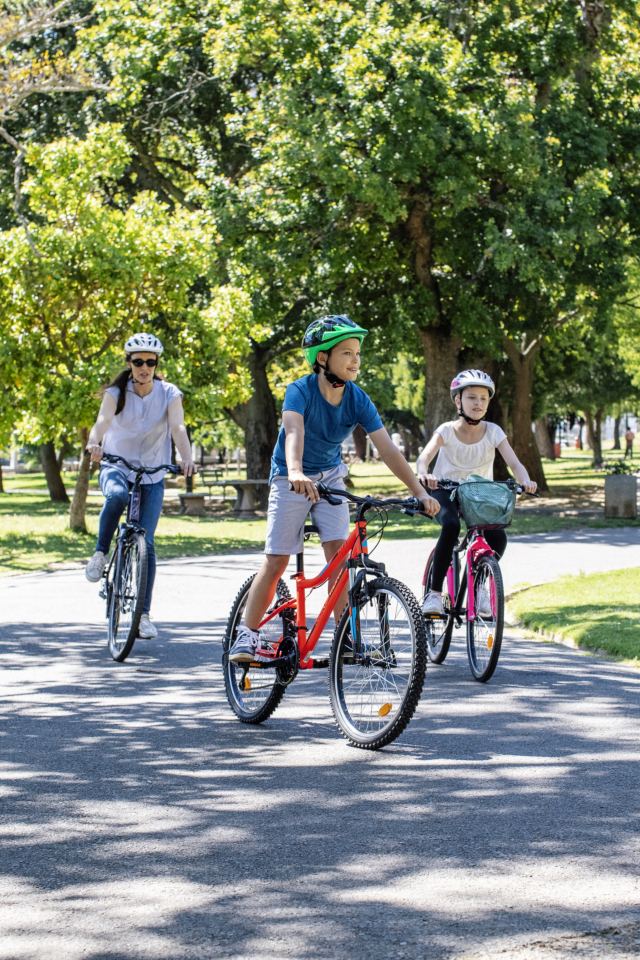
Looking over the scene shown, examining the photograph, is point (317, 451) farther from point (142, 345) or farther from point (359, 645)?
point (142, 345)

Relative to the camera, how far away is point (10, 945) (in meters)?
3.12

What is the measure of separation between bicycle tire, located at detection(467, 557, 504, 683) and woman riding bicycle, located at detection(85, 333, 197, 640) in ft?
7.09

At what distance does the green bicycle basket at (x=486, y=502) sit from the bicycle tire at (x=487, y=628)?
0.23 m

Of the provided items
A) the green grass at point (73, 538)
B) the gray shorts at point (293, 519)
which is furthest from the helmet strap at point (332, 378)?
the green grass at point (73, 538)

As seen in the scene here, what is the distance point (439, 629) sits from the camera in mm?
7680

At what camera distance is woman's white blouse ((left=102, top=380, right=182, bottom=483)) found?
806 cm

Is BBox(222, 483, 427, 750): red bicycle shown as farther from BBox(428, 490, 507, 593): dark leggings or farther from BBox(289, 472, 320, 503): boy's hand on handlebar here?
BBox(428, 490, 507, 593): dark leggings

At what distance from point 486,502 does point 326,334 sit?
2.03m

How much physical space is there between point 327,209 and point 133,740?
1765 centimetres

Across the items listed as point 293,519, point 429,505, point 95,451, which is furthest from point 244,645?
point 95,451

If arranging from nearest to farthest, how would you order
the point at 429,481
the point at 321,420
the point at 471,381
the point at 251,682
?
the point at 321,420 < the point at 251,682 < the point at 429,481 < the point at 471,381

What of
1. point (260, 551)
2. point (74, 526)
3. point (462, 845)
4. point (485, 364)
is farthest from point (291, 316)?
point (462, 845)

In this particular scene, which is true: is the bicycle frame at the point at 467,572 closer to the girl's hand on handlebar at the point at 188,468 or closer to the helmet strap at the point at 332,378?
the girl's hand on handlebar at the point at 188,468

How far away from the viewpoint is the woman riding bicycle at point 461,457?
734 centimetres
